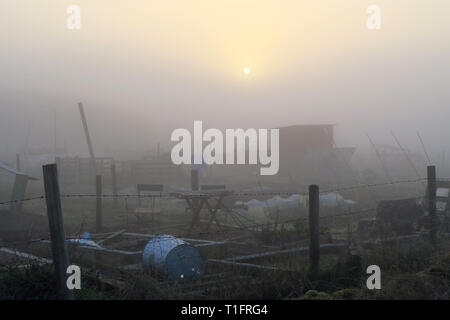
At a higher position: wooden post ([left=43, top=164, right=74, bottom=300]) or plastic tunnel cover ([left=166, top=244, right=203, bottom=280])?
wooden post ([left=43, top=164, right=74, bottom=300])

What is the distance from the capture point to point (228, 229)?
11.0 m

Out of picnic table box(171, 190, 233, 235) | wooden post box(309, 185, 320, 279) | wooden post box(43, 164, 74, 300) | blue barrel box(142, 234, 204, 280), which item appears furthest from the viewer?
picnic table box(171, 190, 233, 235)

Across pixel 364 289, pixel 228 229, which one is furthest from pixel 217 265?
pixel 228 229

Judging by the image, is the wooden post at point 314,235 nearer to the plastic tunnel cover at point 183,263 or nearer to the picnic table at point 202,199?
the plastic tunnel cover at point 183,263

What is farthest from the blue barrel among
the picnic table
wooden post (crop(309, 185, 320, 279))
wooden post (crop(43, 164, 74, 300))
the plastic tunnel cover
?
the picnic table

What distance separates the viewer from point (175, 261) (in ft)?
20.9

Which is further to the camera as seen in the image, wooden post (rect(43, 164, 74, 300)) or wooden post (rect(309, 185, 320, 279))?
wooden post (rect(309, 185, 320, 279))

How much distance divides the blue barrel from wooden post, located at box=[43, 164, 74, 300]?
67.9 inches

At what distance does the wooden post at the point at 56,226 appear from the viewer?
4.75 meters

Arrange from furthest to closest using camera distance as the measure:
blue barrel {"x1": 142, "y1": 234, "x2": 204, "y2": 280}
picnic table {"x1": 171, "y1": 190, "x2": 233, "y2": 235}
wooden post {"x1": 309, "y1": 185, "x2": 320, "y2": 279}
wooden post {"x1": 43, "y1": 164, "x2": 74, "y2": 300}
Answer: picnic table {"x1": 171, "y1": 190, "x2": 233, "y2": 235}, blue barrel {"x1": 142, "y1": 234, "x2": 204, "y2": 280}, wooden post {"x1": 309, "y1": 185, "x2": 320, "y2": 279}, wooden post {"x1": 43, "y1": 164, "x2": 74, "y2": 300}

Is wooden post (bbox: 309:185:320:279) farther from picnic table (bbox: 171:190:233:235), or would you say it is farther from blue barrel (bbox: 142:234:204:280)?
picnic table (bbox: 171:190:233:235)

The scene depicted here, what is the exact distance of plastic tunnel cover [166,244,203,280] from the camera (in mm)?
6348

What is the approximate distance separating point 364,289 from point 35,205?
48.4 feet
